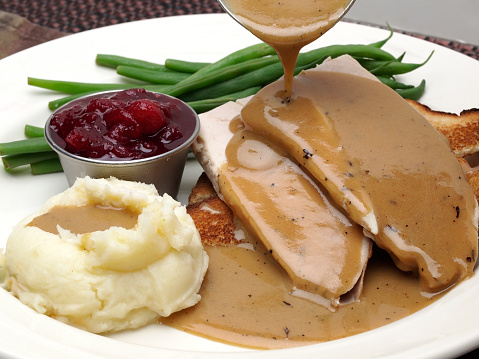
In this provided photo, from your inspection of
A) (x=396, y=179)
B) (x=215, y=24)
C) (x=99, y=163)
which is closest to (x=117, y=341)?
(x=99, y=163)

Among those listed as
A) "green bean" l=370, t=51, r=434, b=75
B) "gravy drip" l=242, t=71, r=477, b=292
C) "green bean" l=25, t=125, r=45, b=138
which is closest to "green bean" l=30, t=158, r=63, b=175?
"green bean" l=25, t=125, r=45, b=138

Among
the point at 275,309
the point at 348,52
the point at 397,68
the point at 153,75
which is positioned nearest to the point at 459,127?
the point at 397,68

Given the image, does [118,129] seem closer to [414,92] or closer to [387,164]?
[387,164]

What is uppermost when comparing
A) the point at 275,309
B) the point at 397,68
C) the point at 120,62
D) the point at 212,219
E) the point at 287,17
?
the point at 287,17

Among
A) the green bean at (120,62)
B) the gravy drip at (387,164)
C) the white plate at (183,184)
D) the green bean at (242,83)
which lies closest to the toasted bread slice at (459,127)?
the white plate at (183,184)

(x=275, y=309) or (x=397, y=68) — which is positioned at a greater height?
(x=397, y=68)

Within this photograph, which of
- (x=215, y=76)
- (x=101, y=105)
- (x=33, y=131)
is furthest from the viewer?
(x=215, y=76)

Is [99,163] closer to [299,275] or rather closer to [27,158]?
[27,158]
